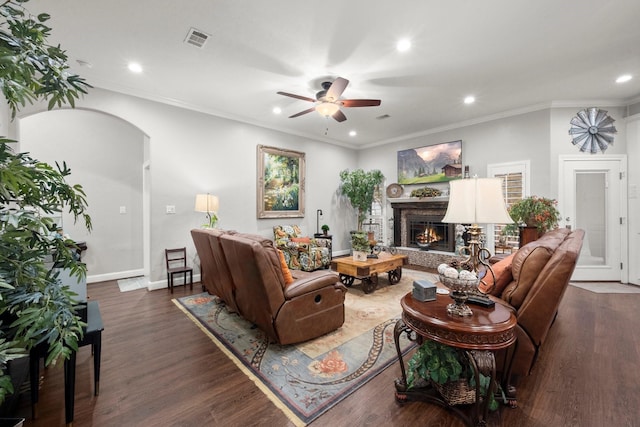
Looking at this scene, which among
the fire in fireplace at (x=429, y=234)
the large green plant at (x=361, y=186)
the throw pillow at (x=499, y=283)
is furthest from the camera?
the large green plant at (x=361, y=186)

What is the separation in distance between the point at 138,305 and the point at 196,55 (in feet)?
10.7

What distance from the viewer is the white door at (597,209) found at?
14.8 feet

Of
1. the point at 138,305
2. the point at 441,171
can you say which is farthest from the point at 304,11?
the point at 441,171

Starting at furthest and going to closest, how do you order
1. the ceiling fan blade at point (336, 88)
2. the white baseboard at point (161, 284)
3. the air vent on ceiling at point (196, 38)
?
the white baseboard at point (161, 284) < the ceiling fan blade at point (336, 88) < the air vent on ceiling at point (196, 38)

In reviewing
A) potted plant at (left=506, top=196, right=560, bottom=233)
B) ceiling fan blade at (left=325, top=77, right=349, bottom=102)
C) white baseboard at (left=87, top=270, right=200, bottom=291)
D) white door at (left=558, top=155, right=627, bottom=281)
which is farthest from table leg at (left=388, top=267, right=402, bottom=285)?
white baseboard at (left=87, top=270, right=200, bottom=291)

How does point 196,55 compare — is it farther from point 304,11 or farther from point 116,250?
point 116,250

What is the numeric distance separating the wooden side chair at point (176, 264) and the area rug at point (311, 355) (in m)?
0.83

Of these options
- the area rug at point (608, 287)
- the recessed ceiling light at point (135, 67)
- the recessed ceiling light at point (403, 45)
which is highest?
the recessed ceiling light at point (135, 67)

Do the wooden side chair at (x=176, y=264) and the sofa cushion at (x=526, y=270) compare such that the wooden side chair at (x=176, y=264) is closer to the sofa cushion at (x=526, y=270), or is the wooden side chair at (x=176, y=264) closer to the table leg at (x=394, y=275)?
the table leg at (x=394, y=275)

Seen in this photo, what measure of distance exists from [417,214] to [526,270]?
4.53 m

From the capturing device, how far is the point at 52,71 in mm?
1060

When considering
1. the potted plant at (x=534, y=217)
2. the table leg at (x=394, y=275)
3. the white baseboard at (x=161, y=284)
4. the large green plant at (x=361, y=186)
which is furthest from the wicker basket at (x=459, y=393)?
the large green plant at (x=361, y=186)

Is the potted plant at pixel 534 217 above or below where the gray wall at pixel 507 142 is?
below

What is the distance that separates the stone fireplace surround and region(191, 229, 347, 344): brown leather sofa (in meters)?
3.69
